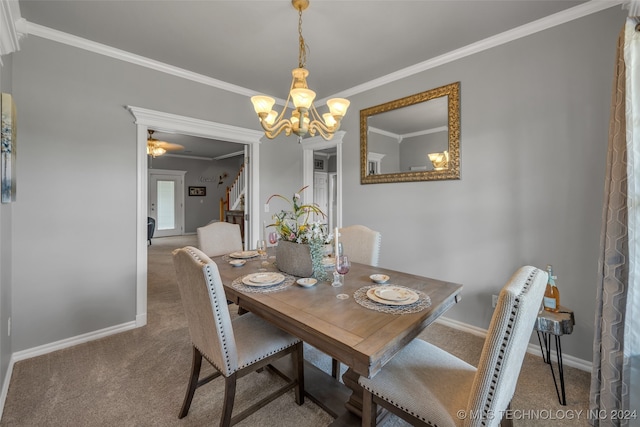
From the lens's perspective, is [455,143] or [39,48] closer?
[39,48]

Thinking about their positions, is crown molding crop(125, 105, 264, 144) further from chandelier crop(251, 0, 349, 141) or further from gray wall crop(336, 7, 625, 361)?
gray wall crop(336, 7, 625, 361)

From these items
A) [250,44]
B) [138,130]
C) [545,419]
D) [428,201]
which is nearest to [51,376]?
[138,130]

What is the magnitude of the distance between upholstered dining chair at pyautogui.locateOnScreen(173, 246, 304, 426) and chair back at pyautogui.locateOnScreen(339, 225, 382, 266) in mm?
951

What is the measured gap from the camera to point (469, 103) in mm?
2572

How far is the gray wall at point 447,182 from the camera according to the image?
2045 millimetres

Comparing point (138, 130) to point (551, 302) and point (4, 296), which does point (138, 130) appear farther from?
point (551, 302)

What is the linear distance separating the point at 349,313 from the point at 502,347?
57cm

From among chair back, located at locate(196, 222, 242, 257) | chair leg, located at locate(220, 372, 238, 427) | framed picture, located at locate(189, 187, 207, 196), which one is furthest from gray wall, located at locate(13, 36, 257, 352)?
framed picture, located at locate(189, 187, 207, 196)

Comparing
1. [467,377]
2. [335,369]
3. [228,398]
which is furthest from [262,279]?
[467,377]

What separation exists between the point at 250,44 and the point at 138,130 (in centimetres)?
137

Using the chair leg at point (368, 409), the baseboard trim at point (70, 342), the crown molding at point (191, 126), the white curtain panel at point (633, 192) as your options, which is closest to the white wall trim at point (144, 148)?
the crown molding at point (191, 126)

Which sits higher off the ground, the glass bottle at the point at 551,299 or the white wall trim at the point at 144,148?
the white wall trim at the point at 144,148

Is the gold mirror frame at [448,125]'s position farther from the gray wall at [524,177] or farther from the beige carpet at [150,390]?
the beige carpet at [150,390]

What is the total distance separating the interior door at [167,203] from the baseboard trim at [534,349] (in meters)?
8.74
